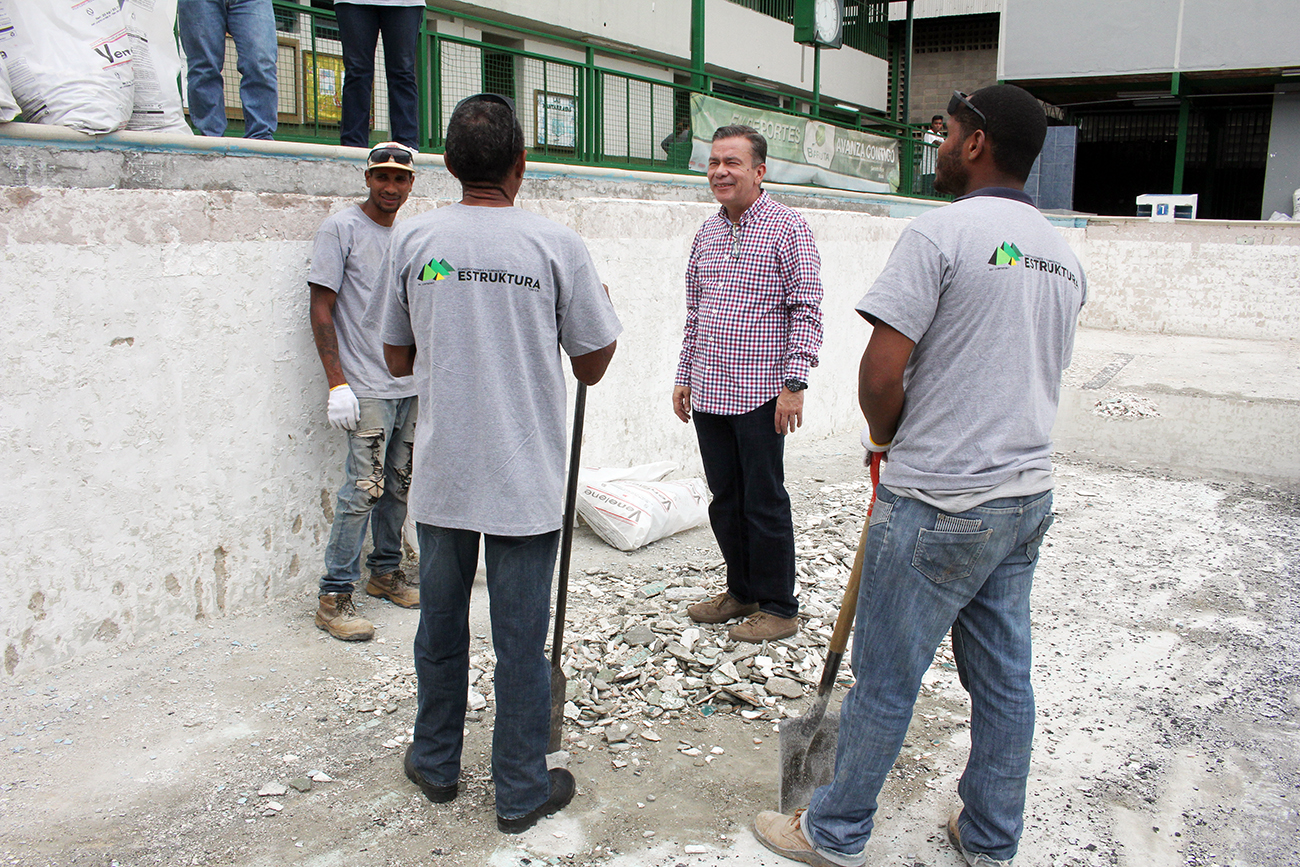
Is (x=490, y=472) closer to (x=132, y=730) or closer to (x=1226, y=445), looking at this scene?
(x=132, y=730)

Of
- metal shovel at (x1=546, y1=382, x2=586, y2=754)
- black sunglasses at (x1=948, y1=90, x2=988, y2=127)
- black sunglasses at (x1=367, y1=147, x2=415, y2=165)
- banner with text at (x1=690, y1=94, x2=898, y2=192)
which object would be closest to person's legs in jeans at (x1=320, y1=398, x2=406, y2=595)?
black sunglasses at (x1=367, y1=147, x2=415, y2=165)

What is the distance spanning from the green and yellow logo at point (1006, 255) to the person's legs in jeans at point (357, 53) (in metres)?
3.68

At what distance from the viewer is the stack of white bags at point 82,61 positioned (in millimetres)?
3139

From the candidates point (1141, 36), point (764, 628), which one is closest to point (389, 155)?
point (764, 628)

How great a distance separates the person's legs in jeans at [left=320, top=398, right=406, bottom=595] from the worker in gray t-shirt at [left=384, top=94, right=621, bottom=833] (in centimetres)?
129

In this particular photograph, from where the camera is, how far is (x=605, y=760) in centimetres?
300

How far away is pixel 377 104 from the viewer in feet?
20.3

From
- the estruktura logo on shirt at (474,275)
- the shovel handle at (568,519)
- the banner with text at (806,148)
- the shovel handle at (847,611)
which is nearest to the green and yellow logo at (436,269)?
the estruktura logo on shirt at (474,275)

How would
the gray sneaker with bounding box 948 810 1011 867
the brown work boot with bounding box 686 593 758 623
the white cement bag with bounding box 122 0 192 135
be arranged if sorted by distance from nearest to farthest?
the gray sneaker with bounding box 948 810 1011 867, the white cement bag with bounding box 122 0 192 135, the brown work boot with bounding box 686 593 758 623

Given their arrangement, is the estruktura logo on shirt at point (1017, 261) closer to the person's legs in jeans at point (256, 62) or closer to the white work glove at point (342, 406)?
the white work glove at point (342, 406)

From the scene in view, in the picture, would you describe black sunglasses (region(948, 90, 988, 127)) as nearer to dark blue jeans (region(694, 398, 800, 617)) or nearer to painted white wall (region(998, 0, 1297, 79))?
dark blue jeans (region(694, 398, 800, 617))

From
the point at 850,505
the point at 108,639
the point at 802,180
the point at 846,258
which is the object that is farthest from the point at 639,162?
the point at 108,639

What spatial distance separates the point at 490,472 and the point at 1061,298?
4.55ft

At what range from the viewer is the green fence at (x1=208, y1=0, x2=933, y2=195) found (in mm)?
5391
